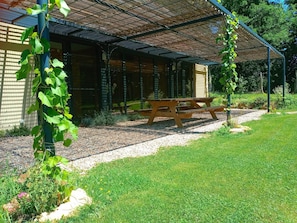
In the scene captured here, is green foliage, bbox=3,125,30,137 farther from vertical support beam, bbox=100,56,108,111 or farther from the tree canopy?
the tree canopy

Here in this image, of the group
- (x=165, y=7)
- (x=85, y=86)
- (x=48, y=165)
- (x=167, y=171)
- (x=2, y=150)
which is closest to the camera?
(x=48, y=165)

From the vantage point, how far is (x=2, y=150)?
182 inches

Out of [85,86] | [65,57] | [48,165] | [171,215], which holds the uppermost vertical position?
[65,57]

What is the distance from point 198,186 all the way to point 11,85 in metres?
5.76

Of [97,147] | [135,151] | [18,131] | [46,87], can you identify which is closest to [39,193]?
[46,87]

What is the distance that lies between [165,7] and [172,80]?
763cm

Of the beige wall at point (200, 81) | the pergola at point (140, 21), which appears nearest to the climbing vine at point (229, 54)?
the pergola at point (140, 21)

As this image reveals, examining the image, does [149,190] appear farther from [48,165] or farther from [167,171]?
[48,165]

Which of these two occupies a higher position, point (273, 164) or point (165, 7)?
point (165, 7)

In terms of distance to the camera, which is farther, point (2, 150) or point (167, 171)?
point (2, 150)

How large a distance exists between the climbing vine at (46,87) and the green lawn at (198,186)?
72 centimetres

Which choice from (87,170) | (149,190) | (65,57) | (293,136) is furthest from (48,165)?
(65,57)

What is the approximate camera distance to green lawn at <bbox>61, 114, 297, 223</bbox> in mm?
2078

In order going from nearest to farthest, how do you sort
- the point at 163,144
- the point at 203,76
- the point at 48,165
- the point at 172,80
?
the point at 48,165
the point at 163,144
the point at 172,80
the point at 203,76
